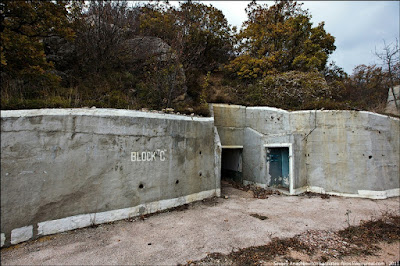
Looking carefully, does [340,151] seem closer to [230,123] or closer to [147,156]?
[230,123]

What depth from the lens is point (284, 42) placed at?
1582cm

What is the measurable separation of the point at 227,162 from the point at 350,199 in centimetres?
574

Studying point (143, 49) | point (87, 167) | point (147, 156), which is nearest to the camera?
point (87, 167)

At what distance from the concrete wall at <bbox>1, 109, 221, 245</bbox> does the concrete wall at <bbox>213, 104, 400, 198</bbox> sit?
447 centimetres

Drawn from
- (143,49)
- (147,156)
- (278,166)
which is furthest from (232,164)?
(143,49)

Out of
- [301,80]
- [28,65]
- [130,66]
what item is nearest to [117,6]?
[130,66]

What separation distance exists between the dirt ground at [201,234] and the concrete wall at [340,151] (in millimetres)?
1078

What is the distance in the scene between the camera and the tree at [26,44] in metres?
5.87

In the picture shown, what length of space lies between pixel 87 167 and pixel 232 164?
7.77 m

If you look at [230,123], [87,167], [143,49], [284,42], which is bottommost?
[87,167]

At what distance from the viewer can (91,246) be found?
164 inches

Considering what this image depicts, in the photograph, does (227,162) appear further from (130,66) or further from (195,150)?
(130,66)

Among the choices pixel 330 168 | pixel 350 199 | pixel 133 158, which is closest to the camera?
pixel 133 158

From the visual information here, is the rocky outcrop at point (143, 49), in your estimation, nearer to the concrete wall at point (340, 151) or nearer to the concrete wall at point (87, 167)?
the concrete wall at point (87, 167)
